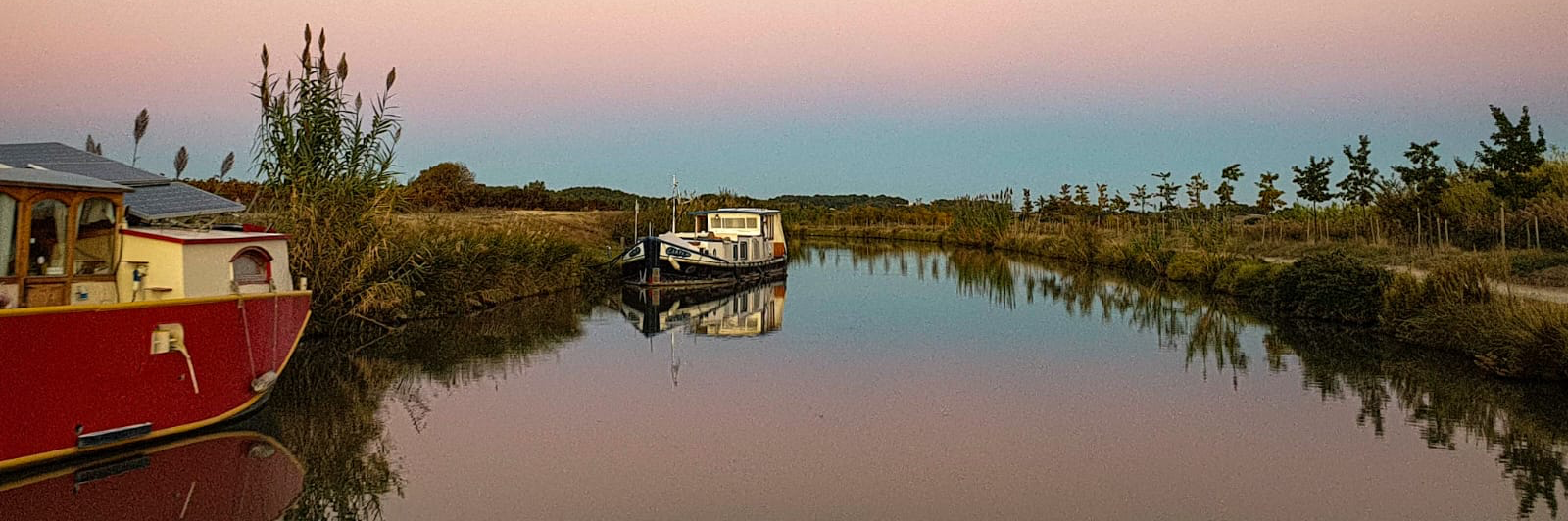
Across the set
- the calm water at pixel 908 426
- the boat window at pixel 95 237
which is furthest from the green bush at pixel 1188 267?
the boat window at pixel 95 237

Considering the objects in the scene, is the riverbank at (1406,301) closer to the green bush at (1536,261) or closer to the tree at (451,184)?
the green bush at (1536,261)

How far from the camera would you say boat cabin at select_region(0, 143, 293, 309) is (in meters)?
7.62

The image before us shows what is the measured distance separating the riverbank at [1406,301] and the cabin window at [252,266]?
40.4 ft

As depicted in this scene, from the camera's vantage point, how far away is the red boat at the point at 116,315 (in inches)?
287

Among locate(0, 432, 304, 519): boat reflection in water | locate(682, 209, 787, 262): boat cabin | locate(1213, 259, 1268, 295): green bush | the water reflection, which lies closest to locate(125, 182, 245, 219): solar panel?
locate(0, 432, 304, 519): boat reflection in water

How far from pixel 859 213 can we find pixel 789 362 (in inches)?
2496

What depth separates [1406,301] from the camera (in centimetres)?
1521

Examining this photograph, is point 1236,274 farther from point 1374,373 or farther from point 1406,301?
point 1374,373

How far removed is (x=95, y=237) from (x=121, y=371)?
131 cm

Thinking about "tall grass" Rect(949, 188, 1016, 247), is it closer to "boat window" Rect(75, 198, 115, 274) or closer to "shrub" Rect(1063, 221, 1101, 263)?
"shrub" Rect(1063, 221, 1101, 263)

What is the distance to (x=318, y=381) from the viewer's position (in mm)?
11656

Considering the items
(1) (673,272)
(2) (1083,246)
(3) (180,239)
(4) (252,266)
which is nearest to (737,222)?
(1) (673,272)

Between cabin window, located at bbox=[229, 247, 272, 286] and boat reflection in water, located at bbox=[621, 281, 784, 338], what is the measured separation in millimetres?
7997

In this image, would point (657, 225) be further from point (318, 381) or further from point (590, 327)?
point (318, 381)
